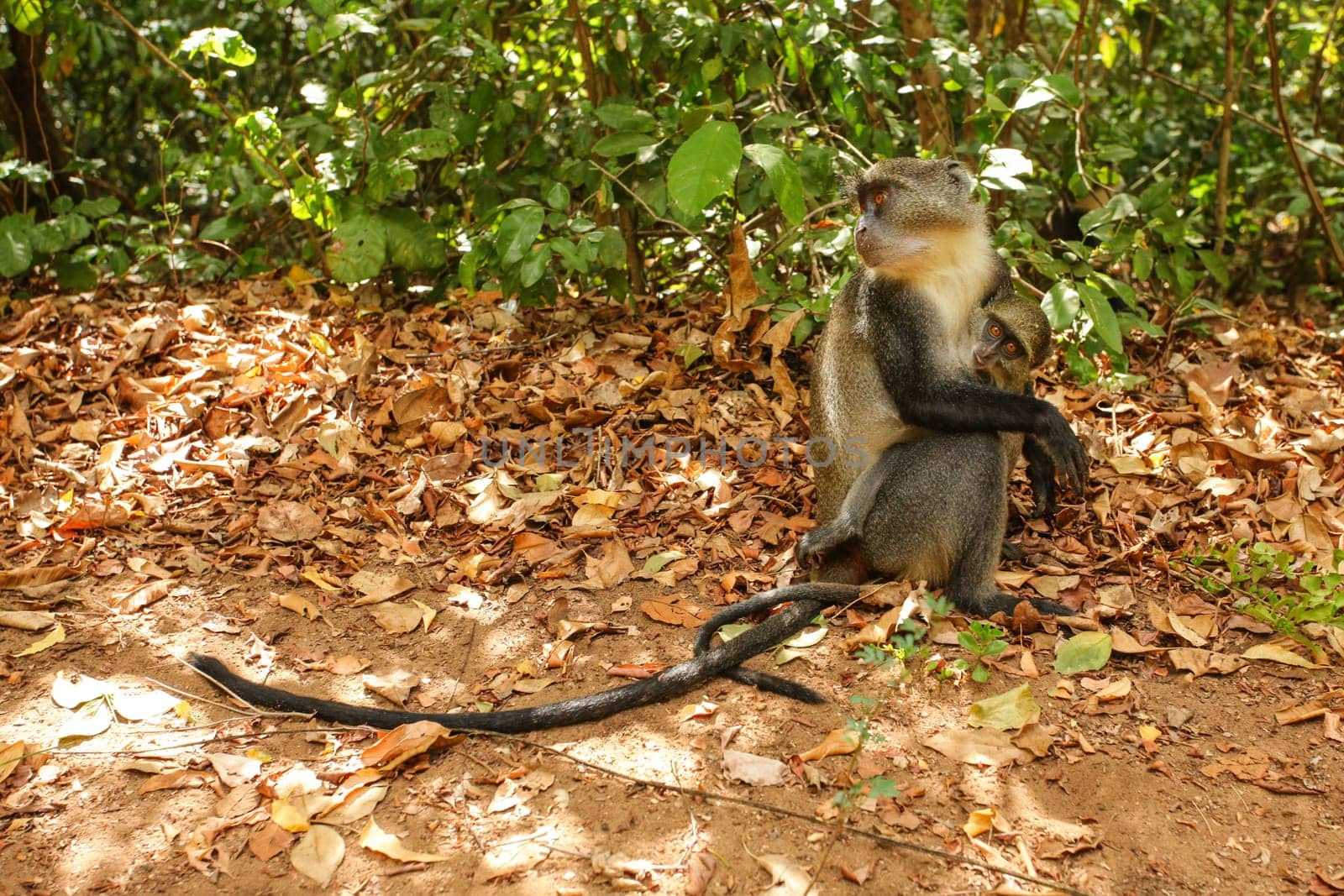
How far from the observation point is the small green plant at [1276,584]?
414cm

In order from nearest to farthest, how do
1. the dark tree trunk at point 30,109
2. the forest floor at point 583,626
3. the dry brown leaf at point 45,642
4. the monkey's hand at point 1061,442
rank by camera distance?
the forest floor at point 583,626 < the dry brown leaf at point 45,642 < the monkey's hand at point 1061,442 < the dark tree trunk at point 30,109

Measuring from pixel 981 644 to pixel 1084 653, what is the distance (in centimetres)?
40

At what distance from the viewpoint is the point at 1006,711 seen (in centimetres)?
379

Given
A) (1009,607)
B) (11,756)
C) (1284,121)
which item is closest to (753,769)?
(1009,607)

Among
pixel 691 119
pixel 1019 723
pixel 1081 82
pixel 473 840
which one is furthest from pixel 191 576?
pixel 1081 82

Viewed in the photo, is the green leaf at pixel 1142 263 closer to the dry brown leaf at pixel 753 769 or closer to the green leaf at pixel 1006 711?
the green leaf at pixel 1006 711

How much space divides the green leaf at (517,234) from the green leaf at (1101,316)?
2739 mm

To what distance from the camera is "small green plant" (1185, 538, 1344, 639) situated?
4141 millimetres

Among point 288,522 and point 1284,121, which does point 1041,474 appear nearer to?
point 1284,121

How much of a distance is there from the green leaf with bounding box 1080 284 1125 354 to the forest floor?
2.33ft

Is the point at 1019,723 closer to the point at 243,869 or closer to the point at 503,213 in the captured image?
the point at 243,869

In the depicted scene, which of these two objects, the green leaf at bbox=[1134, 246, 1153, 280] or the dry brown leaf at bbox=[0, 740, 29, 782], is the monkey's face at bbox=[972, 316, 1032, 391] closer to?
the green leaf at bbox=[1134, 246, 1153, 280]

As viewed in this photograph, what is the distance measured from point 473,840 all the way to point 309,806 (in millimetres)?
565

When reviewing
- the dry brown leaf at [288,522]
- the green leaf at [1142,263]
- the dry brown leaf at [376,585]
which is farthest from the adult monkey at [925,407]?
the dry brown leaf at [288,522]
